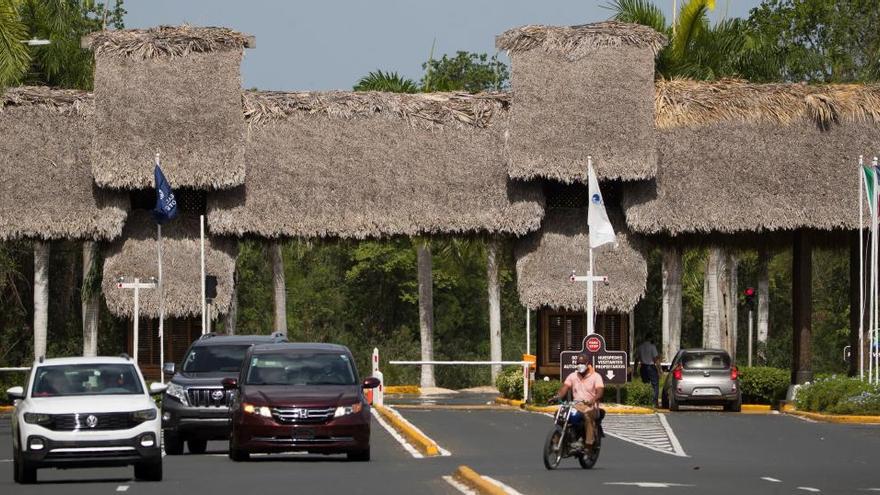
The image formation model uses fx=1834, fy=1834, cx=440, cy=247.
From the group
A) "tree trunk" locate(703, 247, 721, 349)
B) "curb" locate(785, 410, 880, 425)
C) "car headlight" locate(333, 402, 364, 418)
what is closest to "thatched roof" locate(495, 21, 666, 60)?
"curb" locate(785, 410, 880, 425)

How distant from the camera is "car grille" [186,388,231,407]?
93.6 feet

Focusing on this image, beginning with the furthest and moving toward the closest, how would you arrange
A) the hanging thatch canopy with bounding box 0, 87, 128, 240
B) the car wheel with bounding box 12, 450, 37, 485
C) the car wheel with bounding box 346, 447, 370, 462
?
the hanging thatch canopy with bounding box 0, 87, 128, 240 → the car wheel with bounding box 346, 447, 370, 462 → the car wheel with bounding box 12, 450, 37, 485

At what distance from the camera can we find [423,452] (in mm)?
27828

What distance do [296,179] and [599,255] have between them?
7.70 meters

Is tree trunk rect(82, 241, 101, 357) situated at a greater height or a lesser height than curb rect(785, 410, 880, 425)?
greater

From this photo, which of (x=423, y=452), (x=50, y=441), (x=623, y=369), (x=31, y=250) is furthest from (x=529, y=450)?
(x=31, y=250)

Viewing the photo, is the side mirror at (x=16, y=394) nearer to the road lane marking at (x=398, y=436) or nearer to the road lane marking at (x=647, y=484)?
the road lane marking at (x=398, y=436)

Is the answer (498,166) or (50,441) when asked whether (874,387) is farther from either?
(50,441)

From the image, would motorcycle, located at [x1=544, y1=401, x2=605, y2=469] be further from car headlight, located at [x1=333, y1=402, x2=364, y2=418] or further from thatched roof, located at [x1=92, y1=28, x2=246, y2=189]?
thatched roof, located at [x1=92, y1=28, x2=246, y2=189]

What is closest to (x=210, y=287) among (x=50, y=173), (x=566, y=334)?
(x=50, y=173)

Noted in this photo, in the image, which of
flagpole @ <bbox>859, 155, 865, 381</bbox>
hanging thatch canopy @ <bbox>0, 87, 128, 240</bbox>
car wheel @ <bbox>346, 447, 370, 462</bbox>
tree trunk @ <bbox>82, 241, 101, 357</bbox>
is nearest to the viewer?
car wheel @ <bbox>346, 447, 370, 462</bbox>

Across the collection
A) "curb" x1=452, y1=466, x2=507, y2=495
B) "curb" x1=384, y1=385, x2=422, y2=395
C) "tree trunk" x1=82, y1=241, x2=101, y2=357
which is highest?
"tree trunk" x1=82, y1=241, x2=101, y2=357

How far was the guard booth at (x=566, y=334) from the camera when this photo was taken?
151 ft

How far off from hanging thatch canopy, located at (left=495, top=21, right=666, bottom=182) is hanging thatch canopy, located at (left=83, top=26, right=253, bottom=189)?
6.88 meters
